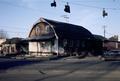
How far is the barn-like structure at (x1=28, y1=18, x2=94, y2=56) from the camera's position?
52625mm

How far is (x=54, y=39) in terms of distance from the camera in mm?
52750

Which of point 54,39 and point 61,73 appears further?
point 54,39

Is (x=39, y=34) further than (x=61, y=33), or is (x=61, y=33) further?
(x=39, y=34)

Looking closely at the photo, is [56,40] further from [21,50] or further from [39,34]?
[21,50]

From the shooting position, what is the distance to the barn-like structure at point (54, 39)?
52625mm

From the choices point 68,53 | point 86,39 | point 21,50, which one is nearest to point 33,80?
point 68,53

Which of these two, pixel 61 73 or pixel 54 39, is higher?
pixel 54 39

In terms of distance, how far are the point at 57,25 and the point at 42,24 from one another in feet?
10.4

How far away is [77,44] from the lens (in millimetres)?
57125

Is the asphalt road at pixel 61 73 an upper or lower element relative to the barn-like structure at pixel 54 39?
lower

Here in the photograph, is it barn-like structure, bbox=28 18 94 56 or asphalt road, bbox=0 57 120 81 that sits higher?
barn-like structure, bbox=28 18 94 56

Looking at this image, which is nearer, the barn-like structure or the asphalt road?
the asphalt road

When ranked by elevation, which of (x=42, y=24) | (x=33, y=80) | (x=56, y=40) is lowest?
(x=33, y=80)

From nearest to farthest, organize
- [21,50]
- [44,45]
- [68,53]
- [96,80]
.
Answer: [96,80], [68,53], [44,45], [21,50]
